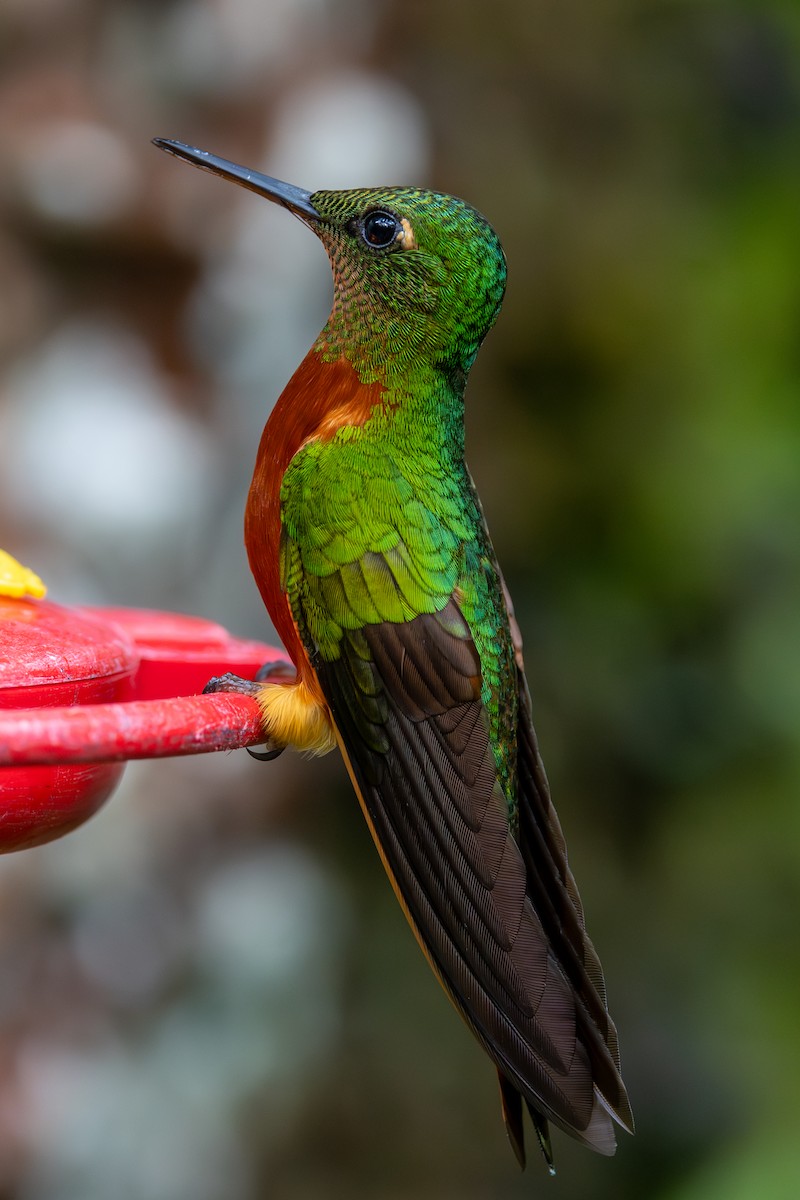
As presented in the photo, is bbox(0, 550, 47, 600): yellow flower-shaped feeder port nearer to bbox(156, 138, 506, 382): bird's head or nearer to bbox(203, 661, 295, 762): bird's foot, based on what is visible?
bbox(203, 661, 295, 762): bird's foot

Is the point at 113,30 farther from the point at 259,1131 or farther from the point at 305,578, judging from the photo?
the point at 259,1131

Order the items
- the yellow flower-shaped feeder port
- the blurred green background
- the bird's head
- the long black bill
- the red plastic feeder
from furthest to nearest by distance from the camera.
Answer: the blurred green background < the bird's head < the long black bill < the yellow flower-shaped feeder port < the red plastic feeder

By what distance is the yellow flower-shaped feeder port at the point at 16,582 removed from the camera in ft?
5.67

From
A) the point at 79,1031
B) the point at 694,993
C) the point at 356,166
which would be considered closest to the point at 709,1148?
the point at 694,993

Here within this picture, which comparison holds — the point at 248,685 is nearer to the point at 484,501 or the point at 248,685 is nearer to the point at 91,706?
the point at 91,706

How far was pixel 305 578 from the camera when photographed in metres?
1.91

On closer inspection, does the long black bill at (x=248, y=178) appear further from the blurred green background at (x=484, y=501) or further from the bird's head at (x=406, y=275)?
the blurred green background at (x=484, y=501)

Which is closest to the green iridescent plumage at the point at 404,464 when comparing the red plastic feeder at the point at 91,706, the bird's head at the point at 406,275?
the bird's head at the point at 406,275

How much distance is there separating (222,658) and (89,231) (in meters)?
2.02

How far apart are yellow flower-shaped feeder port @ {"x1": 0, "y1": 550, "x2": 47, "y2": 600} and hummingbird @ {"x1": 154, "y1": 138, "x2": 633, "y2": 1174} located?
0.30 metres

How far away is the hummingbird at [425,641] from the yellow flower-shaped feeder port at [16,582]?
0.99 ft

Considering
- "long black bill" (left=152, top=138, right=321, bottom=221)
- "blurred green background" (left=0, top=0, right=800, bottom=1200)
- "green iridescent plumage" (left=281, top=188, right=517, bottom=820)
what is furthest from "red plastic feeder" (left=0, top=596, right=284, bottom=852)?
"blurred green background" (left=0, top=0, right=800, bottom=1200)

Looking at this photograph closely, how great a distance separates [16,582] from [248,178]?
0.74 meters

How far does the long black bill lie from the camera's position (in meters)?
1.84
